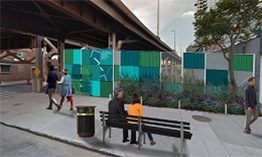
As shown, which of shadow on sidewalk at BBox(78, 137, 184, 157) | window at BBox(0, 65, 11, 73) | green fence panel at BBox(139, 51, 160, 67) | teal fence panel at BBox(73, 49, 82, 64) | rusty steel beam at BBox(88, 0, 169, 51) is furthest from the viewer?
window at BBox(0, 65, 11, 73)

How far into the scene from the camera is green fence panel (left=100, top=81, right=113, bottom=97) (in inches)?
405

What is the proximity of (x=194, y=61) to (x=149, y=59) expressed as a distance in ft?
8.57

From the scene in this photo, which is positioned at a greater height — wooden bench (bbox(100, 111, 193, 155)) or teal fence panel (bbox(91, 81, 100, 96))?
teal fence panel (bbox(91, 81, 100, 96))

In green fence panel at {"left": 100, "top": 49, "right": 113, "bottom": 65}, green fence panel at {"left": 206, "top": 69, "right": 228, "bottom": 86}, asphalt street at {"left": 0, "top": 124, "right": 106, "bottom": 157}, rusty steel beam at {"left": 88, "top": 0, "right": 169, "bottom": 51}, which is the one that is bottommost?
asphalt street at {"left": 0, "top": 124, "right": 106, "bottom": 157}

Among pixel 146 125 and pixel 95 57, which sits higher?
pixel 95 57

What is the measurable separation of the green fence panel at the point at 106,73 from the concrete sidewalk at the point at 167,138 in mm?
3636

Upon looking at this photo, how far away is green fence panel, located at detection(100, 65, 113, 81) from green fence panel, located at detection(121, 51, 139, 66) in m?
0.93

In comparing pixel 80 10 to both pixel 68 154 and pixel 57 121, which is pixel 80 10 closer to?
pixel 57 121

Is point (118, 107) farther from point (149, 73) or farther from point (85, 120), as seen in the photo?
point (149, 73)

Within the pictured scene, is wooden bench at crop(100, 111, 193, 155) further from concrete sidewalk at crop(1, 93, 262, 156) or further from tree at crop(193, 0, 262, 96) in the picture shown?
tree at crop(193, 0, 262, 96)

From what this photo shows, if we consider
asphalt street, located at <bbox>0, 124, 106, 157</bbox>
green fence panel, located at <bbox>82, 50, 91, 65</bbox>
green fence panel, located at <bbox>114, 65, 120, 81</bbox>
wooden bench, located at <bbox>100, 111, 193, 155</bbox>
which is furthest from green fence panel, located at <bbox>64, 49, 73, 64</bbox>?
wooden bench, located at <bbox>100, 111, 193, 155</bbox>

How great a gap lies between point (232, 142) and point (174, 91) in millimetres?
4284

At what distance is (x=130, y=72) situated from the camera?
9.94 meters

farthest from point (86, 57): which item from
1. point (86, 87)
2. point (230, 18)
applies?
point (230, 18)
